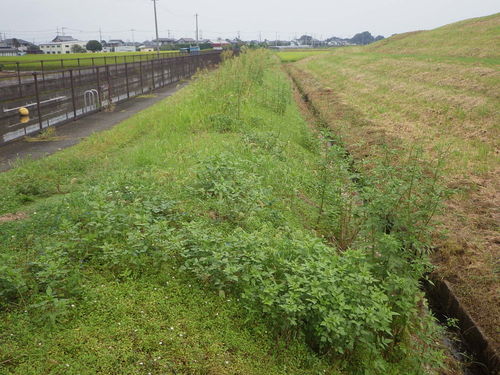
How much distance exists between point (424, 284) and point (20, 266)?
225 inches

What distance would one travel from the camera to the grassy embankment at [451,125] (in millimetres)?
6672

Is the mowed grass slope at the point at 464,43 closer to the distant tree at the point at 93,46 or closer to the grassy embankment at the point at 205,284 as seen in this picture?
the grassy embankment at the point at 205,284

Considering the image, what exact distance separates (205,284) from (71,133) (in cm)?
1089

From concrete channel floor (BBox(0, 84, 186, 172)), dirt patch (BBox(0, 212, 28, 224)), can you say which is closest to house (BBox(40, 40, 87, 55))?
concrete channel floor (BBox(0, 84, 186, 172))

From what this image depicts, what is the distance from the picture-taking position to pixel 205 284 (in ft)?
14.6

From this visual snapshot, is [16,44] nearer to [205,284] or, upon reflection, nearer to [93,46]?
[93,46]

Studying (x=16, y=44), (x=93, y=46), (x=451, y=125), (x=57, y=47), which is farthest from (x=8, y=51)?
(x=451, y=125)

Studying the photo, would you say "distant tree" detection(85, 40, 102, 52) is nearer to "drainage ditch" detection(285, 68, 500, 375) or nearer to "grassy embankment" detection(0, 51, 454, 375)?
"grassy embankment" detection(0, 51, 454, 375)

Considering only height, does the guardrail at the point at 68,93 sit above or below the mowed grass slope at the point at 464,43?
below

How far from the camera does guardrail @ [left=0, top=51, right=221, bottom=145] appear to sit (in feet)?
52.3

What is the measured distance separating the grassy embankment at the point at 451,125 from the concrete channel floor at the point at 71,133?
7.93 meters

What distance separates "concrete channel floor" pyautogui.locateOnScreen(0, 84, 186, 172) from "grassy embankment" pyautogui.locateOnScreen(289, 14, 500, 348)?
793 centimetres

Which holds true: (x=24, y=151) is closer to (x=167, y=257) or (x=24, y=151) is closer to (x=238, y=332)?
(x=167, y=257)

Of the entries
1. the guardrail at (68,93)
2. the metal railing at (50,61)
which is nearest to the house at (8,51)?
the metal railing at (50,61)
